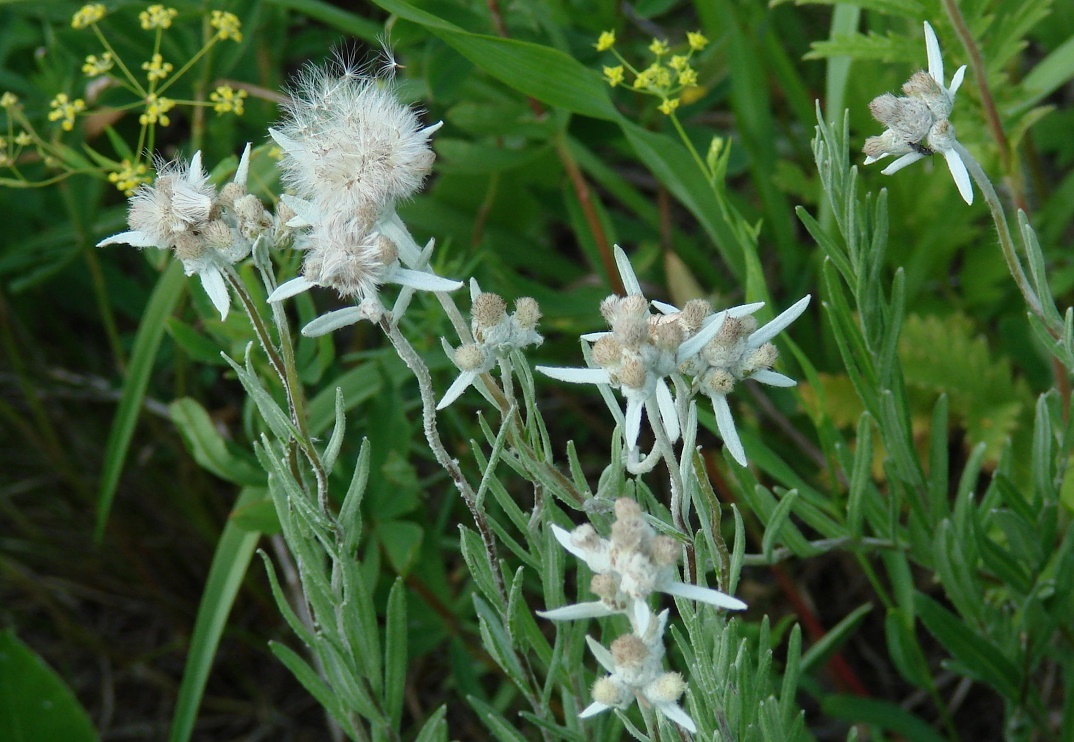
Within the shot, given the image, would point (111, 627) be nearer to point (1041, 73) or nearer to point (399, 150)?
point (399, 150)

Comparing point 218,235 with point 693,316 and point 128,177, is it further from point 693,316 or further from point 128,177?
point 128,177

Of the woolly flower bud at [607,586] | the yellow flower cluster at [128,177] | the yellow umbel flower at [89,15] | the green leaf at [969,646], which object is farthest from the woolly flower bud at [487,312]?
the yellow umbel flower at [89,15]

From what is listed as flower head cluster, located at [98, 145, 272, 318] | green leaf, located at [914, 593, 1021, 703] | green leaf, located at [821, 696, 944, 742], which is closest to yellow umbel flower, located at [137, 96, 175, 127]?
flower head cluster, located at [98, 145, 272, 318]

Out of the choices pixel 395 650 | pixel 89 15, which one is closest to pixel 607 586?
pixel 395 650

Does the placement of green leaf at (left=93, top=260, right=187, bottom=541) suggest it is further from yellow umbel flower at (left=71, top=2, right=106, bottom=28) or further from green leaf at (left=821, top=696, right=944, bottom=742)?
green leaf at (left=821, top=696, right=944, bottom=742)

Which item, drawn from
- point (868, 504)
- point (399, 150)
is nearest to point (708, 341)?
point (399, 150)

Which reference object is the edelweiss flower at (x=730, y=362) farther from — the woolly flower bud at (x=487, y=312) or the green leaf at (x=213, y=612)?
the green leaf at (x=213, y=612)
